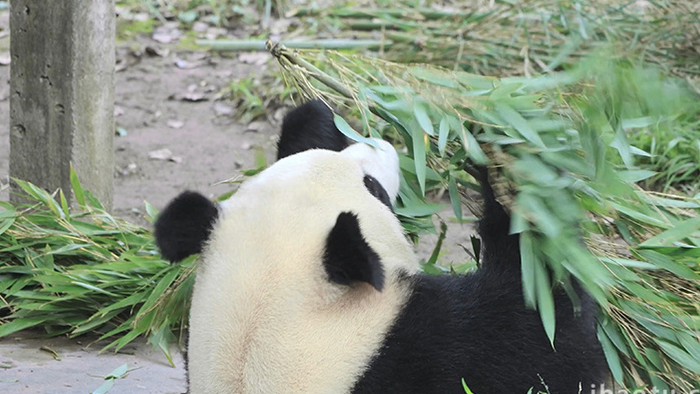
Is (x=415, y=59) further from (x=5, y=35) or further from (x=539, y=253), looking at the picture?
(x=539, y=253)

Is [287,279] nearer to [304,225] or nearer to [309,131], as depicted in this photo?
[304,225]

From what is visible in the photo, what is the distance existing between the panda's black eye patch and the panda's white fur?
0.13 m

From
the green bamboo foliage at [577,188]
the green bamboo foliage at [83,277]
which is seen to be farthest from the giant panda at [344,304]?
the green bamboo foliage at [83,277]

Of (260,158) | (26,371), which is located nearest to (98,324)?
(26,371)

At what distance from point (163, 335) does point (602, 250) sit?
1431mm

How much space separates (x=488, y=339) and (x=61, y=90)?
2.26m

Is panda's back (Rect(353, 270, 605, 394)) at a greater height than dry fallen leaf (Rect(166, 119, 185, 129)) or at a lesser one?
greater

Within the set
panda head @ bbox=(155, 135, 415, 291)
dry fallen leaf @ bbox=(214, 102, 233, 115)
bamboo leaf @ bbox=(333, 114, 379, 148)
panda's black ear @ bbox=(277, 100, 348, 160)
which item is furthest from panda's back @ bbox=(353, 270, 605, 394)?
dry fallen leaf @ bbox=(214, 102, 233, 115)

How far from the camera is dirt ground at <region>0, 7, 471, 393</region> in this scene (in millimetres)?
2971

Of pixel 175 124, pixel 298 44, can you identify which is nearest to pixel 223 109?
pixel 175 124

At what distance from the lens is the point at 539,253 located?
7.47ft

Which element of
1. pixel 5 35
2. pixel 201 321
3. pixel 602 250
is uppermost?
pixel 602 250

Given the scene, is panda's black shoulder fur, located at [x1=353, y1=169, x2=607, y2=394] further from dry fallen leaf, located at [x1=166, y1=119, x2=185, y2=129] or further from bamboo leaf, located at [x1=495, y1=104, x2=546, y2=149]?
dry fallen leaf, located at [x1=166, y1=119, x2=185, y2=129]

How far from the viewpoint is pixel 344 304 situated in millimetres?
2129
